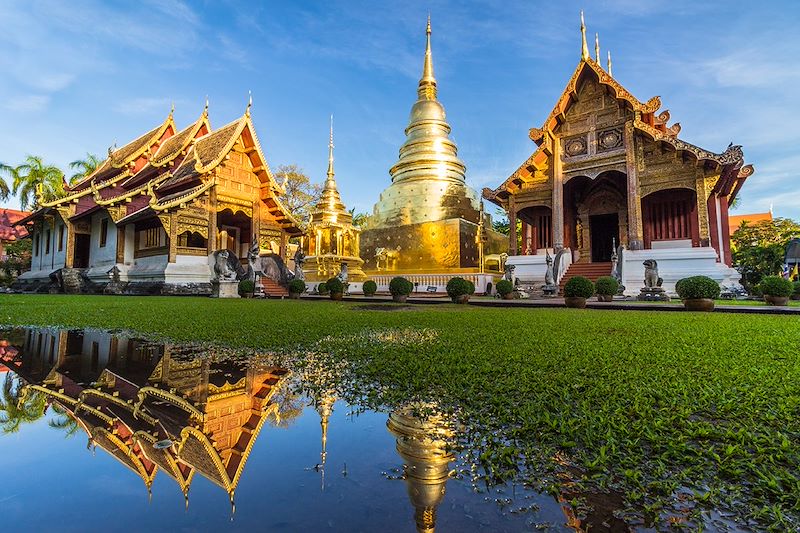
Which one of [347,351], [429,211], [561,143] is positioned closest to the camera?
[347,351]

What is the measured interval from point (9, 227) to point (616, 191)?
39.9 meters

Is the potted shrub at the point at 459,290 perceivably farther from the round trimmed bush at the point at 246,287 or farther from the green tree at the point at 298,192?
the green tree at the point at 298,192

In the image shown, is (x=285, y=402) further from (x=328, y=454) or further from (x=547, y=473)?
(x=547, y=473)

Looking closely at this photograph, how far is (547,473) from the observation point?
1305 mm

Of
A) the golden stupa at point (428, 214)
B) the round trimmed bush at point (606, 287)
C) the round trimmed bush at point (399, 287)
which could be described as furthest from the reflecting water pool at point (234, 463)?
the golden stupa at point (428, 214)

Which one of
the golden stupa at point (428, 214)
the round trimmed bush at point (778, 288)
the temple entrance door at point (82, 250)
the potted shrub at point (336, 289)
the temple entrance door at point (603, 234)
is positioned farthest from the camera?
the temple entrance door at point (82, 250)

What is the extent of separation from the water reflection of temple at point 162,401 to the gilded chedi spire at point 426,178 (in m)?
15.7

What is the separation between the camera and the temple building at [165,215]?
1509cm

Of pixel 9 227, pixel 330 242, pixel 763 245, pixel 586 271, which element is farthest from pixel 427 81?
pixel 9 227

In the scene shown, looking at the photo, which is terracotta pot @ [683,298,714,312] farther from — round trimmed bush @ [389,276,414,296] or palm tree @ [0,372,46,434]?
palm tree @ [0,372,46,434]

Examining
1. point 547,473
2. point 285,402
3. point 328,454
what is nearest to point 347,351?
point 285,402

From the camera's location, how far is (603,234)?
1706 cm

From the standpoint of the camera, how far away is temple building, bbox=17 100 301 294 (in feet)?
49.5

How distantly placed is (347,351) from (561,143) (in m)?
14.3
